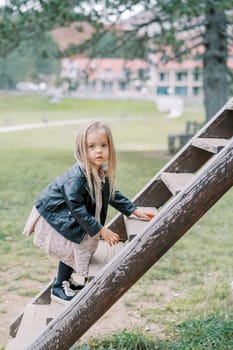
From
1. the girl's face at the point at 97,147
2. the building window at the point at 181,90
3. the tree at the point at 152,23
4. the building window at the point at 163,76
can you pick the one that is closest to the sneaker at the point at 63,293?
the girl's face at the point at 97,147

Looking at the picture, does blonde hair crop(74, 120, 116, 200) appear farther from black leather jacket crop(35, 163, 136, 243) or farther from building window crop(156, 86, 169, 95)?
building window crop(156, 86, 169, 95)

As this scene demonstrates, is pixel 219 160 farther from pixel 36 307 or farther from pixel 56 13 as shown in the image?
pixel 56 13

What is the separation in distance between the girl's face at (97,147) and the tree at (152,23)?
908cm

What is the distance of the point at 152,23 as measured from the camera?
15.3m

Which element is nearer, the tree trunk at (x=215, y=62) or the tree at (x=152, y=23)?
the tree at (x=152, y=23)

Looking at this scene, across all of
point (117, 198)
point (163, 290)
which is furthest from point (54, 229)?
point (163, 290)

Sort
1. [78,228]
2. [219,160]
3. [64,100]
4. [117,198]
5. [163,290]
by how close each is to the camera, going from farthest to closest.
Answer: [64,100] → [163,290] → [117,198] → [78,228] → [219,160]

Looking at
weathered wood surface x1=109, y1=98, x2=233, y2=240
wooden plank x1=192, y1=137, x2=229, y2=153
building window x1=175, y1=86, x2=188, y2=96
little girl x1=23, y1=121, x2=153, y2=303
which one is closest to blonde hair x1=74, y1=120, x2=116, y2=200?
little girl x1=23, y1=121, x2=153, y2=303

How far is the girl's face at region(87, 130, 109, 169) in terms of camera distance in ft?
11.2

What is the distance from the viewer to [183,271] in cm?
576

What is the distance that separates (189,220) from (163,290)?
7.45 feet

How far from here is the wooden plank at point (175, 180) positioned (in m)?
3.56

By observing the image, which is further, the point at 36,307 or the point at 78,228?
the point at 36,307

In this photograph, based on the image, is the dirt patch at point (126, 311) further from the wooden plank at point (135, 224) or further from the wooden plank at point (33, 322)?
the wooden plank at point (135, 224)
